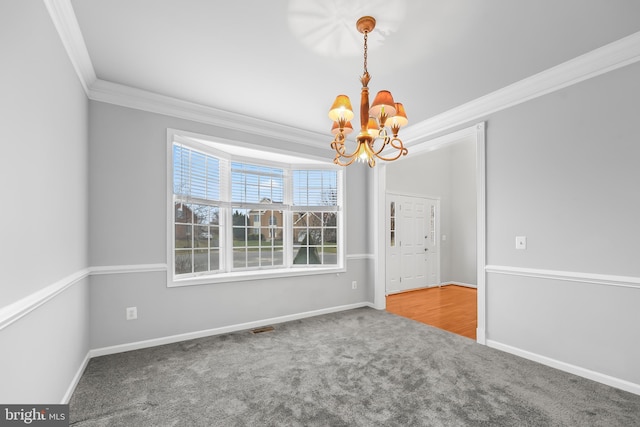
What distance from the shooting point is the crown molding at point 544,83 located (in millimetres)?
2307

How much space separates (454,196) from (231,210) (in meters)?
5.24

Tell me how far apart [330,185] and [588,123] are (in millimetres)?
3067

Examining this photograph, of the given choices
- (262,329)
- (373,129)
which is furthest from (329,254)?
(373,129)

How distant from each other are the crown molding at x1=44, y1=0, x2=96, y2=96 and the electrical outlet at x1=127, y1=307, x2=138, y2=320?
84.5 inches

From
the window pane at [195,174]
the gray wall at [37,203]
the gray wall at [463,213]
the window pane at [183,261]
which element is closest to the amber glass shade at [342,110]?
the gray wall at [37,203]

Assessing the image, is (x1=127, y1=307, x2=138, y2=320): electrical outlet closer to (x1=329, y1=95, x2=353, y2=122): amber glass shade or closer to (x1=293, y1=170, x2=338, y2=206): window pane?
(x1=293, y1=170, x2=338, y2=206): window pane

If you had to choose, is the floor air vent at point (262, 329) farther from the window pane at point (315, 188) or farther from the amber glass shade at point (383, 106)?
the amber glass shade at point (383, 106)

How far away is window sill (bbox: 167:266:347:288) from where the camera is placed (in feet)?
11.0

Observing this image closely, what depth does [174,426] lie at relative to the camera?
6.21 ft

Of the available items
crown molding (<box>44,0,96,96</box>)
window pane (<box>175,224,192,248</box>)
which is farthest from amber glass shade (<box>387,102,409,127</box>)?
window pane (<box>175,224,192,248</box>)

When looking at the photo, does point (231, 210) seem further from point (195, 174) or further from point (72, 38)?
point (72, 38)

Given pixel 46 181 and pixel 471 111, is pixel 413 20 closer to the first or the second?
pixel 471 111

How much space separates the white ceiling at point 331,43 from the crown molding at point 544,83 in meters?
0.09

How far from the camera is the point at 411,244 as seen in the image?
6.28m
